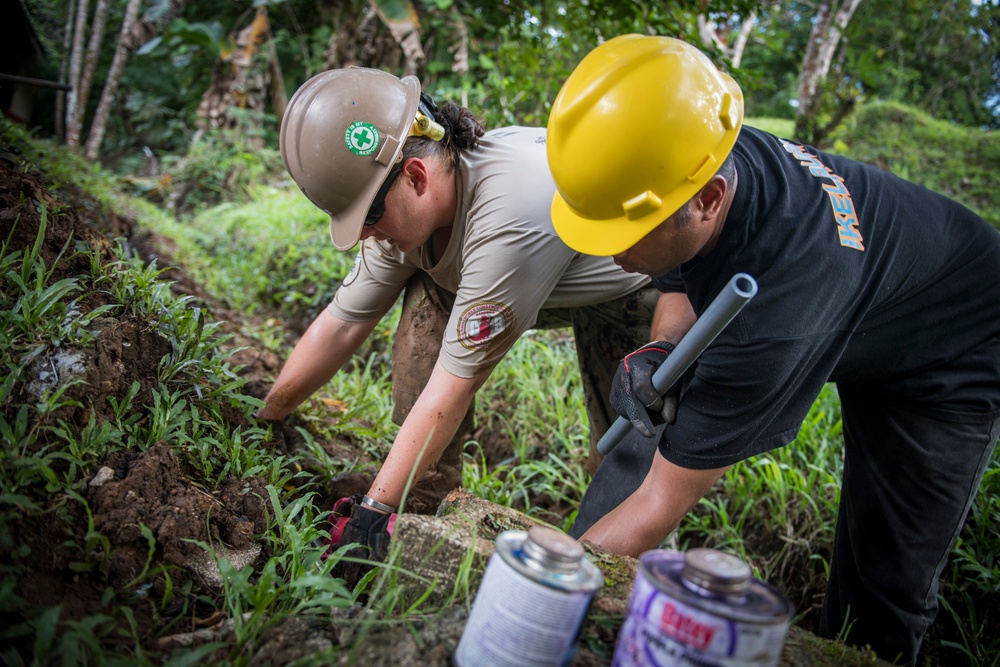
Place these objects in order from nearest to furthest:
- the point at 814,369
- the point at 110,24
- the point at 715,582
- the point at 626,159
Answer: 1. the point at 715,582
2. the point at 626,159
3. the point at 814,369
4. the point at 110,24

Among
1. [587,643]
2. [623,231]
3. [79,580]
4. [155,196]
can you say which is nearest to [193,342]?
[79,580]

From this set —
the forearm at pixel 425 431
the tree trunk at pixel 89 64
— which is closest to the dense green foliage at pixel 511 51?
the tree trunk at pixel 89 64

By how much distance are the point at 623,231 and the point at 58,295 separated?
1533mm

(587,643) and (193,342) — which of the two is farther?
(193,342)

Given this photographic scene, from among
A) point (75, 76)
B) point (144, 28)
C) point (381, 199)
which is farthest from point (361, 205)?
point (75, 76)

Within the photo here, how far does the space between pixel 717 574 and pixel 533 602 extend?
0.88 feet

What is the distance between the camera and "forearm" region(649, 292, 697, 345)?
6.58ft

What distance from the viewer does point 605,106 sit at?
1493mm

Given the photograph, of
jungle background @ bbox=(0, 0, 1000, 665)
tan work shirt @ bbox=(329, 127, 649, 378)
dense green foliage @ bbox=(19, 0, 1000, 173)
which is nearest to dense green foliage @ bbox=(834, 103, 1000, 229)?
jungle background @ bbox=(0, 0, 1000, 665)

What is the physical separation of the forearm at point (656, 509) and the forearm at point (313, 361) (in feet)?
4.16

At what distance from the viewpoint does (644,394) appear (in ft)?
5.74

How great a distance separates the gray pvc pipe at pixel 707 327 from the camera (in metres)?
1.30

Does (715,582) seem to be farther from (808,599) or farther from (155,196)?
(155,196)

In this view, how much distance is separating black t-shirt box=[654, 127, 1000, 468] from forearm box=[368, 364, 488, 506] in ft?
2.10
